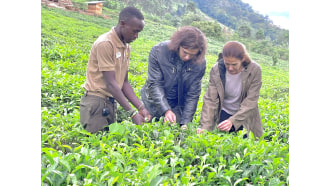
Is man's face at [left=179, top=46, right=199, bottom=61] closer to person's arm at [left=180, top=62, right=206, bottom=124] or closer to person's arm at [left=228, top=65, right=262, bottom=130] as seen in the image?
person's arm at [left=180, top=62, right=206, bottom=124]

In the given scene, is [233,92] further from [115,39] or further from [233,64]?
[115,39]

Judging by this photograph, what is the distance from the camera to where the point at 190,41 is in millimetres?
2818

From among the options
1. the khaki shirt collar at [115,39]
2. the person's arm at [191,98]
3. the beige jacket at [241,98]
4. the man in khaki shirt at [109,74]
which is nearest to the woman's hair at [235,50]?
the beige jacket at [241,98]

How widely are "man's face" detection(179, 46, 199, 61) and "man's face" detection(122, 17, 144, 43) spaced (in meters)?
0.51

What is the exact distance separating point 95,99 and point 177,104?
2.93ft

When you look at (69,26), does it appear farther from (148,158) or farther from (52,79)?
(148,158)

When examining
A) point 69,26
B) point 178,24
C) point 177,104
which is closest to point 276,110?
point 177,104

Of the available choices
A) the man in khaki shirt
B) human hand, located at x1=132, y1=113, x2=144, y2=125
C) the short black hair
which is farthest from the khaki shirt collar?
human hand, located at x1=132, y1=113, x2=144, y2=125

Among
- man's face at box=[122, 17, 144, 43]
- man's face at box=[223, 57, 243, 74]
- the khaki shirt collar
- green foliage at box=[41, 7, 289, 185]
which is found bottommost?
green foliage at box=[41, 7, 289, 185]

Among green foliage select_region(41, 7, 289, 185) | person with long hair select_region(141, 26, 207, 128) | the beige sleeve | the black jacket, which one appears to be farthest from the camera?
the black jacket

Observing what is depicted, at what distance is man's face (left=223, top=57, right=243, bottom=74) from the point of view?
9.12 feet

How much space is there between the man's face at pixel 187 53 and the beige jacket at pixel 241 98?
0.21 m
